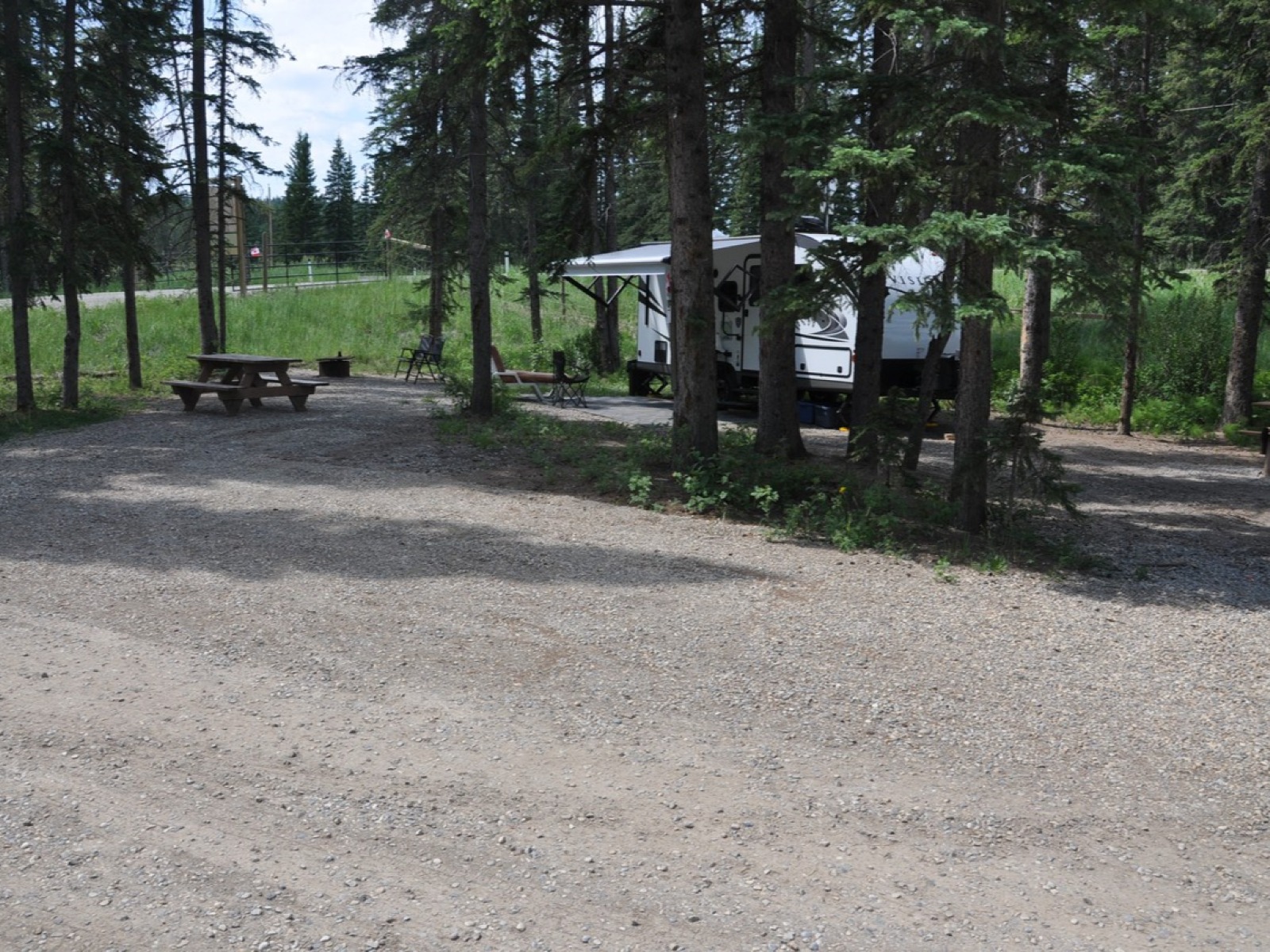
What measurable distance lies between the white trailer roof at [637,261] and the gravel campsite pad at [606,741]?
8.60 metres

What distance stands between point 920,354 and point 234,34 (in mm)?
13310

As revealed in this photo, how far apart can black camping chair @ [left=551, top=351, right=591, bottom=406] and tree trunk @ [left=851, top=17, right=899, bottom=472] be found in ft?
22.1

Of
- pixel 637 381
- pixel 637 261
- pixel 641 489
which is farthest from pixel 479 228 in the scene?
pixel 637 381

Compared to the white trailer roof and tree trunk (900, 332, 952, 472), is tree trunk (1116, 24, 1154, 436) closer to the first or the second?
tree trunk (900, 332, 952, 472)

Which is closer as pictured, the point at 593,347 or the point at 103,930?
the point at 103,930

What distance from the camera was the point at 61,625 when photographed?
5898 mm

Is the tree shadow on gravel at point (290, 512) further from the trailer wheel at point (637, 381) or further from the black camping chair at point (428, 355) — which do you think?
the black camping chair at point (428, 355)

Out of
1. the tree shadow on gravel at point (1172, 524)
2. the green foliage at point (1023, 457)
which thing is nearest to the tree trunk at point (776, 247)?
the green foliage at point (1023, 457)

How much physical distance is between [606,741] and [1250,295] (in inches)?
574

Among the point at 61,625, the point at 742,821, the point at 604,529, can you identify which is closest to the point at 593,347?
the point at 604,529

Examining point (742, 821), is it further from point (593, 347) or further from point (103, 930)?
point (593, 347)

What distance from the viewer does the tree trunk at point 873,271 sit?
8055 millimetres

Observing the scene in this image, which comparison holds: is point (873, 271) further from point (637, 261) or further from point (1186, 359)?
point (1186, 359)

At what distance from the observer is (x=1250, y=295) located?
15703mm
